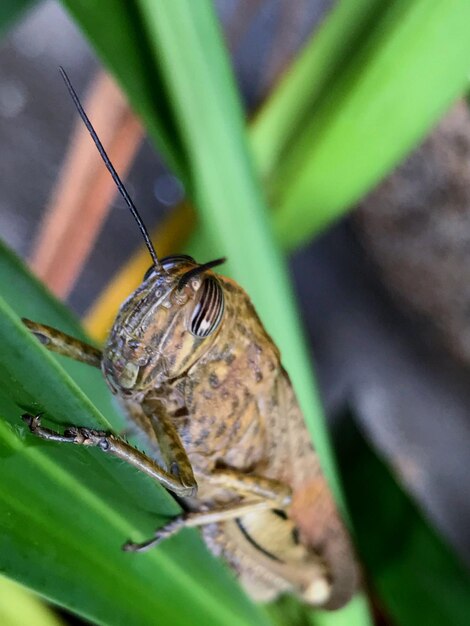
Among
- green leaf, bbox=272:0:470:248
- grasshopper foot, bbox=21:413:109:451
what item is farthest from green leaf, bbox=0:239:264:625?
green leaf, bbox=272:0:470:248

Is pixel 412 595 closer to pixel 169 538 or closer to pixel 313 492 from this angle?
pixel 313 492

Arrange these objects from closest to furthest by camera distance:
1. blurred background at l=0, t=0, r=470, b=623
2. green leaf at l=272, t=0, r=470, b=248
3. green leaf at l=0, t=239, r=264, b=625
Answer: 1. green leaf at l=0, t=239, r=264, b=625
2. green leaf at l=272, t=0, r=470, b=248
3. blurred background at l=0, t=0, r=470, b=623

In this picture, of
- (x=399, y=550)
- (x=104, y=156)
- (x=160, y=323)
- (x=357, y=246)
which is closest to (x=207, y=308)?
(x=160, y=323)

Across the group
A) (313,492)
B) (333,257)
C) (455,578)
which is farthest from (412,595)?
(333,257)

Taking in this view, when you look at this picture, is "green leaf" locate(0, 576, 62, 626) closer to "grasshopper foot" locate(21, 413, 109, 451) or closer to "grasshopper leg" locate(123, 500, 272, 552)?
"grasshopper leg" locate(123, 500, 272, 552)

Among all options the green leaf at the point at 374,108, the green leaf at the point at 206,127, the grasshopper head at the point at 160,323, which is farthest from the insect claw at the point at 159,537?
the green leaf at the point at 374,108

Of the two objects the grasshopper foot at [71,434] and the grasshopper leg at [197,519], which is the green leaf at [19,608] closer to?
the grasshopper leg at [197,519]
